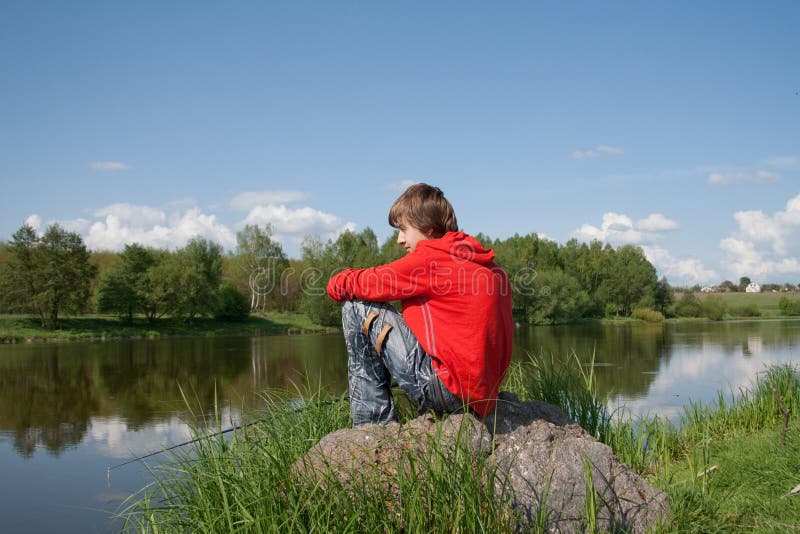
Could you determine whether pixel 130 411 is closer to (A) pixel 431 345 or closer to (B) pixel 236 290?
(A) pixel 431 345

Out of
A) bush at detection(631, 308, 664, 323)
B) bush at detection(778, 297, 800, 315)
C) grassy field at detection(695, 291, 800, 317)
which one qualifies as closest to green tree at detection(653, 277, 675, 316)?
grassy field at detection(695, 291, 800, 317)

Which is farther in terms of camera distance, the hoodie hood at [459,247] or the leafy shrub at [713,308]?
the leafy shrub at [713,308]

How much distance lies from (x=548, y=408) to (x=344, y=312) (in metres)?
1.17

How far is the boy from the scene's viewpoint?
2.65 meters

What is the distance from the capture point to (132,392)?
1447 centimetres

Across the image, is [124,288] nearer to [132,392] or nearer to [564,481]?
[132,392]

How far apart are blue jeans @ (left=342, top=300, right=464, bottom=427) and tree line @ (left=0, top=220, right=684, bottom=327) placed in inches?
929

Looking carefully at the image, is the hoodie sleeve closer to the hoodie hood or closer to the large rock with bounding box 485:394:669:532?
the hoodie hood

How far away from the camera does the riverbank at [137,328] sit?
3162 cm

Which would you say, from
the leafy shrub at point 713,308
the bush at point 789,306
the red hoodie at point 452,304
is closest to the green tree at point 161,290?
the red hoodie at point 452,304

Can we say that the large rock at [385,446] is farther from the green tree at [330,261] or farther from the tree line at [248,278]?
the green tree at [330,261]

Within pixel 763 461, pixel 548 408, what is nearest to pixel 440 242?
pixel 548 408

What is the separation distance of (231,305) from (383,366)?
4046 centimetres

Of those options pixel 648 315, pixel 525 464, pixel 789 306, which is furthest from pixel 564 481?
pixel 789 306
